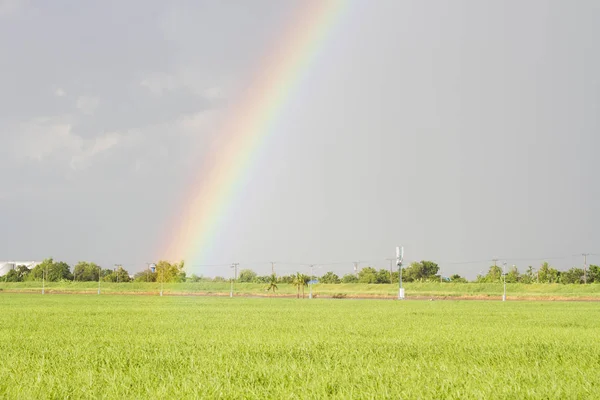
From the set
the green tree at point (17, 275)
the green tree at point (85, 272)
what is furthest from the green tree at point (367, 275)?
the green tree at point (17, 275)

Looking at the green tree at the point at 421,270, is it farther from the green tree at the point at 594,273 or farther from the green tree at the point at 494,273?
the green tree at the point at 594,273

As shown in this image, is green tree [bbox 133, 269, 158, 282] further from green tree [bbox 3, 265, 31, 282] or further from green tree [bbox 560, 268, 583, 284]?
green tree [bbox 560, 268, 583, 284]

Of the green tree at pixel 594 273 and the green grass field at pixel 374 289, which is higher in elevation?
the green tree at pixel 594 273

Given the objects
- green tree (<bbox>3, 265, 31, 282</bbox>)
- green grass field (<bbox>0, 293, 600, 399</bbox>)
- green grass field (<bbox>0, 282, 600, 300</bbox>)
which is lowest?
green grass field (<bbox>0, 282, 600, 300</bbox>)

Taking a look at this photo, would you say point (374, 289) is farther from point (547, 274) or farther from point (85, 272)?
point (85, 272)

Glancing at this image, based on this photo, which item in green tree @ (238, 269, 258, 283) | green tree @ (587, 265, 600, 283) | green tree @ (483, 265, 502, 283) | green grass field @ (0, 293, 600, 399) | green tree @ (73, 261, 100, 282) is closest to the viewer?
green grass field @ (0, 293, 600, 399)

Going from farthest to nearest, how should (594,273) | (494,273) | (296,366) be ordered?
(494,273) → (594,273) → (296,366)

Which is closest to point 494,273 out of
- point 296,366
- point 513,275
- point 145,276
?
point 513,275

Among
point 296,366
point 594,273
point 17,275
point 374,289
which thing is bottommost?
point 374,289

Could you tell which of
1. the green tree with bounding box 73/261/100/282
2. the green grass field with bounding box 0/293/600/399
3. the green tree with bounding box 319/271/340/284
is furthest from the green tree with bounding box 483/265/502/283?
the green grass field with bounding box 0/293/600/399

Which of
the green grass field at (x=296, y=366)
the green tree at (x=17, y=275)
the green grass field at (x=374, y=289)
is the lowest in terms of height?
the green grass field at (x=374, y=289)

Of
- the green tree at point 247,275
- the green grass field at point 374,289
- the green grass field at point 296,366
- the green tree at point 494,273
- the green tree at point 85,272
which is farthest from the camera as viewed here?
the green tree at point 247,275

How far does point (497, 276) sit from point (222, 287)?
63311 millimetres

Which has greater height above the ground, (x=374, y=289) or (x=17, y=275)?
(x=17, y=275)
